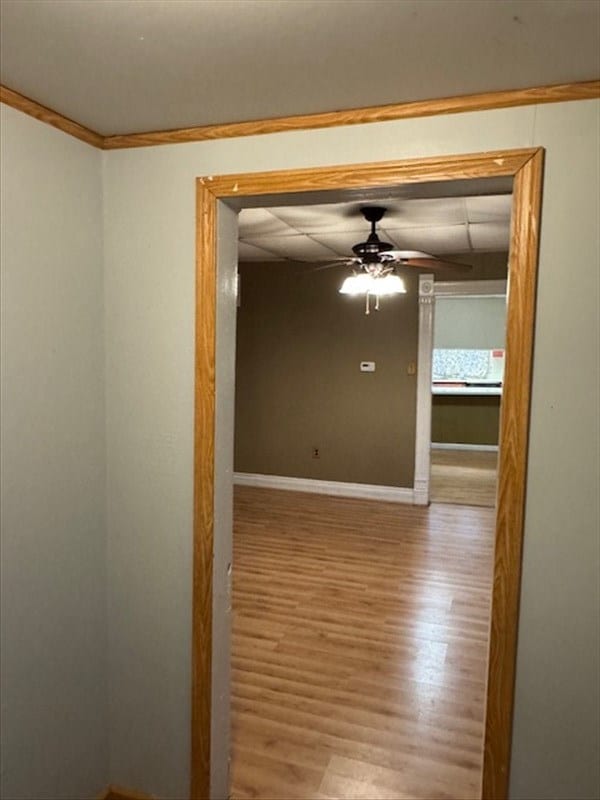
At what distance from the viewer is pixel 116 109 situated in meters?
1.62

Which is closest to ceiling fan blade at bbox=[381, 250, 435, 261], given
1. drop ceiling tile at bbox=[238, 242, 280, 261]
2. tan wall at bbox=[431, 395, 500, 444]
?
drop ceiling tile at bbox=[238, 242, 280, 261]

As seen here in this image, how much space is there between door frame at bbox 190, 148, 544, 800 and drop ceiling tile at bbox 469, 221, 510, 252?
2545 millimetres

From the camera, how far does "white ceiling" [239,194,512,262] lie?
3.63 meters

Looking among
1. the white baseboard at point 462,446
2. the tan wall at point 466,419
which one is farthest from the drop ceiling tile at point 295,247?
the white baseboard at point 462,446

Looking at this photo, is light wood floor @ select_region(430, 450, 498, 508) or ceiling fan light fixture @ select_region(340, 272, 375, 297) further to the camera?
light wood floor @ select_region(430, 450, 498, 508)

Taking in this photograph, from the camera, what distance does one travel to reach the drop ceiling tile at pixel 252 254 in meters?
5.28

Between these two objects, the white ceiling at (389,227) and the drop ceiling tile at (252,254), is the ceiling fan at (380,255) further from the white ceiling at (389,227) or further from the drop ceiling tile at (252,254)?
the drop ceiling tile at (252,254)

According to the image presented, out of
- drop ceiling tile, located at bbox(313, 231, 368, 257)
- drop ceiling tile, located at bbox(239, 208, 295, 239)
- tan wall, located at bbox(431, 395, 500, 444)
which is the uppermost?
drop ceiling tile, located at bbox(313, 231, 368, 257)

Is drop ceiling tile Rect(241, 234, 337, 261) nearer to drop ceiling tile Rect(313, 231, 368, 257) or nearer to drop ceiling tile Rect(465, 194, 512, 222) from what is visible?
drop ceiling tile Rect(313, 231, 368, 257)

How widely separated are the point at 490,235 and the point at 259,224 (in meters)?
1.86

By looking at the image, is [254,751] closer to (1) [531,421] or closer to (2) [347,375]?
(1) [531,421]

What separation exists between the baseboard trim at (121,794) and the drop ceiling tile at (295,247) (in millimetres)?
3818

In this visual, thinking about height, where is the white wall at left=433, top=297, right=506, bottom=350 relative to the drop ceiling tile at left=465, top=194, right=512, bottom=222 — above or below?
below

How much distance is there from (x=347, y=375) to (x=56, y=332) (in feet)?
15.0
